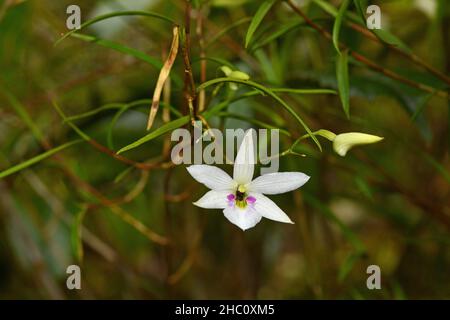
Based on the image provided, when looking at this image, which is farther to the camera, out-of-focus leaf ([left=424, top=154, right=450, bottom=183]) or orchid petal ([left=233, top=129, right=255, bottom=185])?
out-of-focus leaf ([left=424, top=154, right=450, bottom=183])

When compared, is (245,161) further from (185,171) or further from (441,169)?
(185,171)

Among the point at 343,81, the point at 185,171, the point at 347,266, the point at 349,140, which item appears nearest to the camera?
the point at 349,140

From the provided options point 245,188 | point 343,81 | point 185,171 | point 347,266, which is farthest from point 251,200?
point 185,171

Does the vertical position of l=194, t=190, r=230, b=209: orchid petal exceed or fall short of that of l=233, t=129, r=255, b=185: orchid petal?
it falls short

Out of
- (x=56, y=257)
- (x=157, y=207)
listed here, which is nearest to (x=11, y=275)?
(x=56, y=257)

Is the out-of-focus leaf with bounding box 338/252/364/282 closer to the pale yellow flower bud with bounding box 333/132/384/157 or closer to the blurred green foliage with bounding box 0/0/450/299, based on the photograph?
the blurred green foliage with bounding box 0/0/450/299

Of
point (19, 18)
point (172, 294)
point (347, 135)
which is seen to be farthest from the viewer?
point (19, 18)

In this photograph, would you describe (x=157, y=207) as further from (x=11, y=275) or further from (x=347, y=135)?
(x=347, y=135)

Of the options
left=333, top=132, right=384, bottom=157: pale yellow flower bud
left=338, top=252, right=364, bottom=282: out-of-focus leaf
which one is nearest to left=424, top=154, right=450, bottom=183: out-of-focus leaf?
left=338, top=252, right=364, bottom=282: out-of-focus leaf
